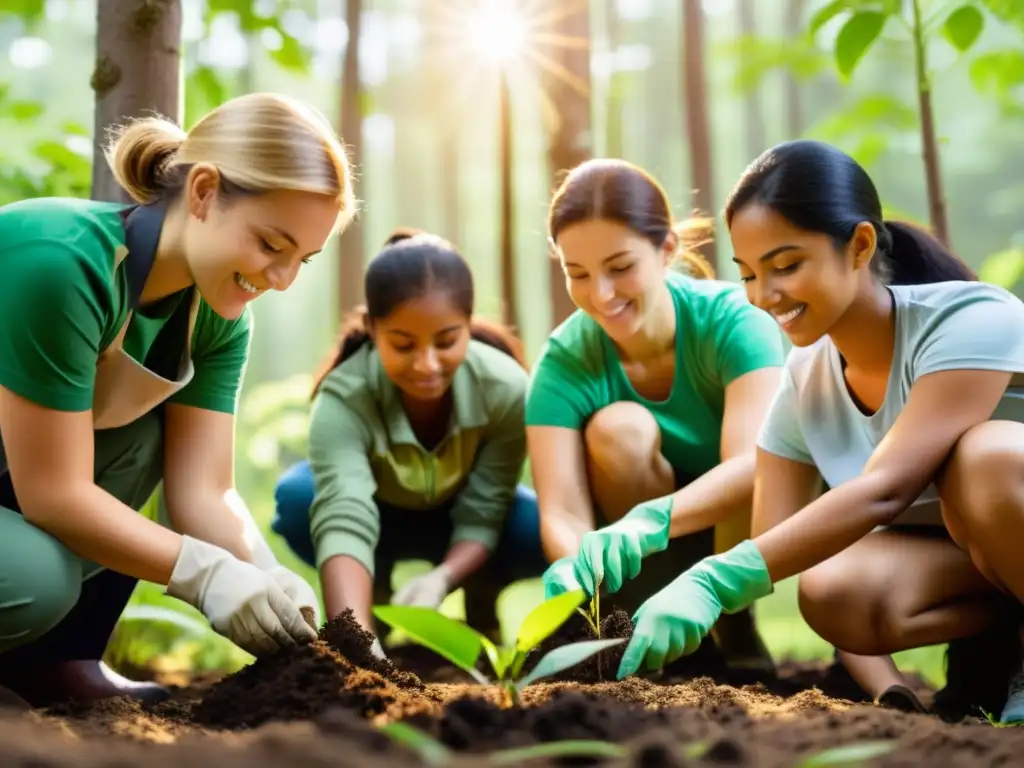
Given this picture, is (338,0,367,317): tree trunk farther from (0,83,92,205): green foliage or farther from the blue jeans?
the blue jeans

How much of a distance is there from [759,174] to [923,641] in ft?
2.70

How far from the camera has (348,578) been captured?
199 cm

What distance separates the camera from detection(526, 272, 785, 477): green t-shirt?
2057 mm

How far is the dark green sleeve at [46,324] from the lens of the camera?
1384mm

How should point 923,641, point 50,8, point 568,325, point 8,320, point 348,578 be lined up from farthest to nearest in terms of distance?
point 50,8
point 568,325
point 348,578
point 923,641
point 8,320

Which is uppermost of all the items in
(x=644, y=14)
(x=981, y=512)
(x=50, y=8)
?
(x=644, y=14)

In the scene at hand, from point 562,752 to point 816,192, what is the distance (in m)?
1.03

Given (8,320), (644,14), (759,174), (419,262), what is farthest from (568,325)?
(644,14)

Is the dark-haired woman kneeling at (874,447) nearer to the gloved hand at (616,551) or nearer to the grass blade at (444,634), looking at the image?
the gloved hand at (616,551)

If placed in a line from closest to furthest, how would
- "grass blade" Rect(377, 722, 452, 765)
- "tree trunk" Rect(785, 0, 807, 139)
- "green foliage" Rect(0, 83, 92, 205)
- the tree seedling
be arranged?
"grass blade" Rect(377, 722, 452, 765), the tree seedling, "green foliage" Rect(0, 83, 92, 205), "tree trunk" Rect(785, 0, 807, 139)

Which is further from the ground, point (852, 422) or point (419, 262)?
point (419, 262)

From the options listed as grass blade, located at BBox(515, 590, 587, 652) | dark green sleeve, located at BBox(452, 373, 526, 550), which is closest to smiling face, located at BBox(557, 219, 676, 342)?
dark green sleeve, located at BBox(452, 373, 526, 550)

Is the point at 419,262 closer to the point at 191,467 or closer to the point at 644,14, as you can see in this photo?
the point at 191,467

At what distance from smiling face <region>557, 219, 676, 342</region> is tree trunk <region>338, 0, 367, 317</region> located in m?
2.53
